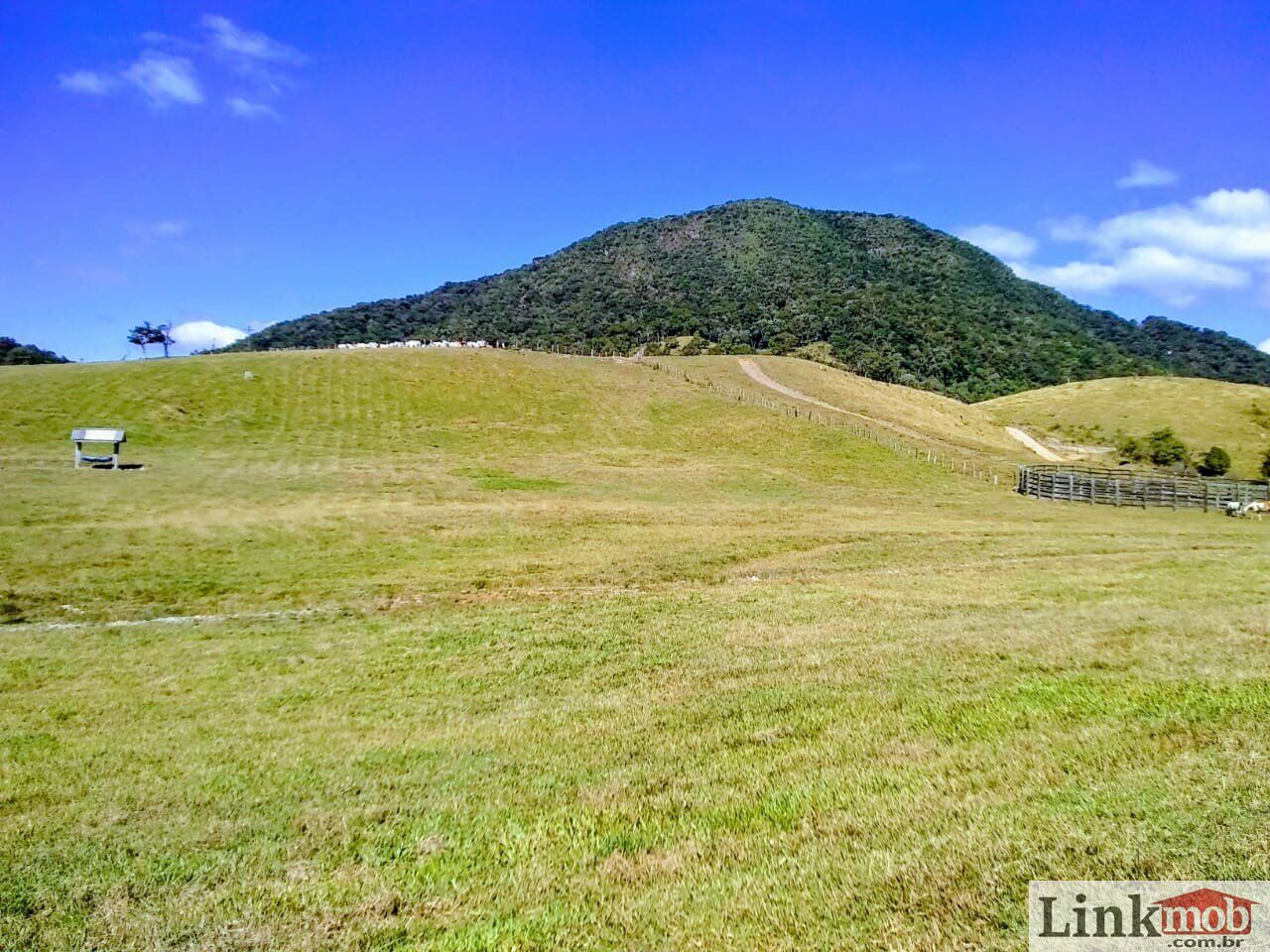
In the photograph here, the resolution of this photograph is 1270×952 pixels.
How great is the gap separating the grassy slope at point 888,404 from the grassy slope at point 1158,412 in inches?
461

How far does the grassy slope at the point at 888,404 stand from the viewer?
221 feet

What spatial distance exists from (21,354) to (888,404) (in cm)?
12009

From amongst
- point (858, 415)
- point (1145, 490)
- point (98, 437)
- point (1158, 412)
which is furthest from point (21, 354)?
point (1158, 412)

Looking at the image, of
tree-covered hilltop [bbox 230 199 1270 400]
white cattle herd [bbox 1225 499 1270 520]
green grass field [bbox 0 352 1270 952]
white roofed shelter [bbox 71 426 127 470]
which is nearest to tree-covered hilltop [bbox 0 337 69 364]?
tree-covered hilltop [bbox 230 199 1270 400]

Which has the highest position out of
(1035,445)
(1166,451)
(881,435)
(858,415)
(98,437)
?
(858,415)

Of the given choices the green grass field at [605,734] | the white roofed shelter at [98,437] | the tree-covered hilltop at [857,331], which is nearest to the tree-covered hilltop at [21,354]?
the tree-covered hilltop at [857,331]

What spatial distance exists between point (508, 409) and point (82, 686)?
54223mm

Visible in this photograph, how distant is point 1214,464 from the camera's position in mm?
69562

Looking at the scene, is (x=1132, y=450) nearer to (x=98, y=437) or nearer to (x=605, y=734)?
(x=605, y=734)

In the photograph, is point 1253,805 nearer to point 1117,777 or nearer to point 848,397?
point 1117,777

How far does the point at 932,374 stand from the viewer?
148 meters

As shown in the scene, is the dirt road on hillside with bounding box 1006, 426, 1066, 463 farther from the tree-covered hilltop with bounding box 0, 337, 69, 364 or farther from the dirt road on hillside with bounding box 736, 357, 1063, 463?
the tree-covered hilltop with bounding box 0, 337, 69, 364

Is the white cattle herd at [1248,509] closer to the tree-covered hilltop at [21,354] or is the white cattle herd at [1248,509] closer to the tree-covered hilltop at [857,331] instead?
the tree-covered hilltop at [857,331]

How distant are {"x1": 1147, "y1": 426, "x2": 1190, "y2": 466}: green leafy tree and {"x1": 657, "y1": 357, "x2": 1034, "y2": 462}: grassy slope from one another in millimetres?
12601
